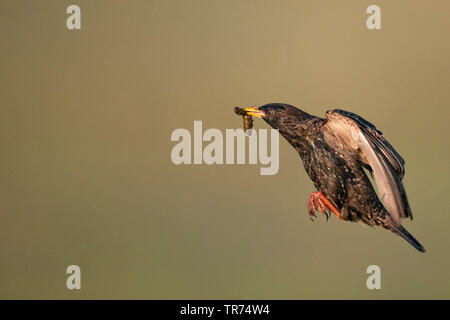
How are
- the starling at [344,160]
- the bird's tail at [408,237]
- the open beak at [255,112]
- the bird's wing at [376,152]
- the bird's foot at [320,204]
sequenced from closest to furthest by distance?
the bird's wing at [376,152], the starling at [344,160], the bird's tail at [408,237], the bird's foot at [320,204], the open beak at [255,112]

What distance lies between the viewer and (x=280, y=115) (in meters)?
6.83

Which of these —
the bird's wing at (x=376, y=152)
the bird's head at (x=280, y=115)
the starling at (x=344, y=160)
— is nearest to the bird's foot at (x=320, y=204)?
the starling at (x=344, y=160)

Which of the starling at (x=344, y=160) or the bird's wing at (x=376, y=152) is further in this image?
the starling at (x=344, y=160)

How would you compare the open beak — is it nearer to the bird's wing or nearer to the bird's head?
the bird's head

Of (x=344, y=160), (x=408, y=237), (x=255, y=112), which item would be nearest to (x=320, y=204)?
(x=344, y=160)

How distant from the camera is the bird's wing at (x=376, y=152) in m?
5.88

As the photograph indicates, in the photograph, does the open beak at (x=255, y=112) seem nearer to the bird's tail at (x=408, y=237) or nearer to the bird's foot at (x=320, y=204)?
the bird's foot at (x=320, y=204)

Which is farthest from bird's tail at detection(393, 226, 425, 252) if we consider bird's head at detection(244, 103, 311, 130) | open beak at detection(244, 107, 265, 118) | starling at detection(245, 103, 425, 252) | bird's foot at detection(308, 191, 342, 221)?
open beak at detection(244, 107, 265, 118)

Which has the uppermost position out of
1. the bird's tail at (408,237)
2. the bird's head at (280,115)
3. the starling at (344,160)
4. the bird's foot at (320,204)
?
the bird's head at (280,115)

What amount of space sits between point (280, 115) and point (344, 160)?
33.6 inches

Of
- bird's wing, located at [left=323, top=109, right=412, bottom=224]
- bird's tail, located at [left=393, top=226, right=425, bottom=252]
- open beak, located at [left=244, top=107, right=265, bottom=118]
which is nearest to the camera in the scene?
bird's wing, located at [left=323, top=109, right=412, bottom=224]

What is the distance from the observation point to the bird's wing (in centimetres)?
588

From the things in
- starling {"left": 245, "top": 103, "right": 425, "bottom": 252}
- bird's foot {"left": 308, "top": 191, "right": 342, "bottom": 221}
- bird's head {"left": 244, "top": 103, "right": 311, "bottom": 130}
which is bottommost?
bird's foot {"left": 308, "top": 191, "right": 342, "bottom": 221}

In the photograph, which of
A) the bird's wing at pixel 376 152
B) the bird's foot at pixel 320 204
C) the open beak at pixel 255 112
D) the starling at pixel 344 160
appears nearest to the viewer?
the bird's wing at pixel 376 152
